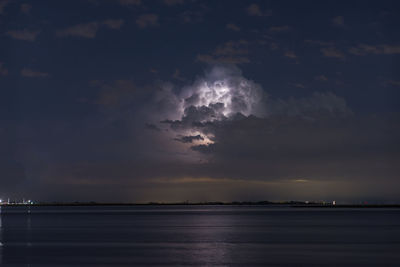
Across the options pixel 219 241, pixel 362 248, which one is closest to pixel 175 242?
pixel 219 241

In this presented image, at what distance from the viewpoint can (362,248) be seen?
142 ft

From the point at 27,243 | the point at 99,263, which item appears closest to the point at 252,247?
the point at 99,263

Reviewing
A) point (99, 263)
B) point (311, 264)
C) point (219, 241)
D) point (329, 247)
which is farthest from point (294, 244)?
point (99, 263)

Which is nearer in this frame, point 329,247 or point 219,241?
point 329,247

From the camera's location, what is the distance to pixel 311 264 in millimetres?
33219

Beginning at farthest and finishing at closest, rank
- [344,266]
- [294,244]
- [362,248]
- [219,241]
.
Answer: [219,241] < [294,244] < [362,248] < [344,266]

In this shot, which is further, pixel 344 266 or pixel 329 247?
pixel 329 247

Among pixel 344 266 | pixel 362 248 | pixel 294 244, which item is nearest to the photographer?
pixel 344 266

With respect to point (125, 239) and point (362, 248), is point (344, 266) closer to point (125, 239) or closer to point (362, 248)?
point (362, 248)

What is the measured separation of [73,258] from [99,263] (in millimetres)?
3761

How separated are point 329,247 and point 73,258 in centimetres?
2037

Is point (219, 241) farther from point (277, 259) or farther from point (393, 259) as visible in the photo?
point (393, 259)

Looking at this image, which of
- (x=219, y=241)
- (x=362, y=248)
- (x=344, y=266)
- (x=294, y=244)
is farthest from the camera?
(x=219, y=241)

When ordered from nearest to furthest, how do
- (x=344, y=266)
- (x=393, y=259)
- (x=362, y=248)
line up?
(x=344, y=266) < (x=393, y=259) < (x=362, y=248)
